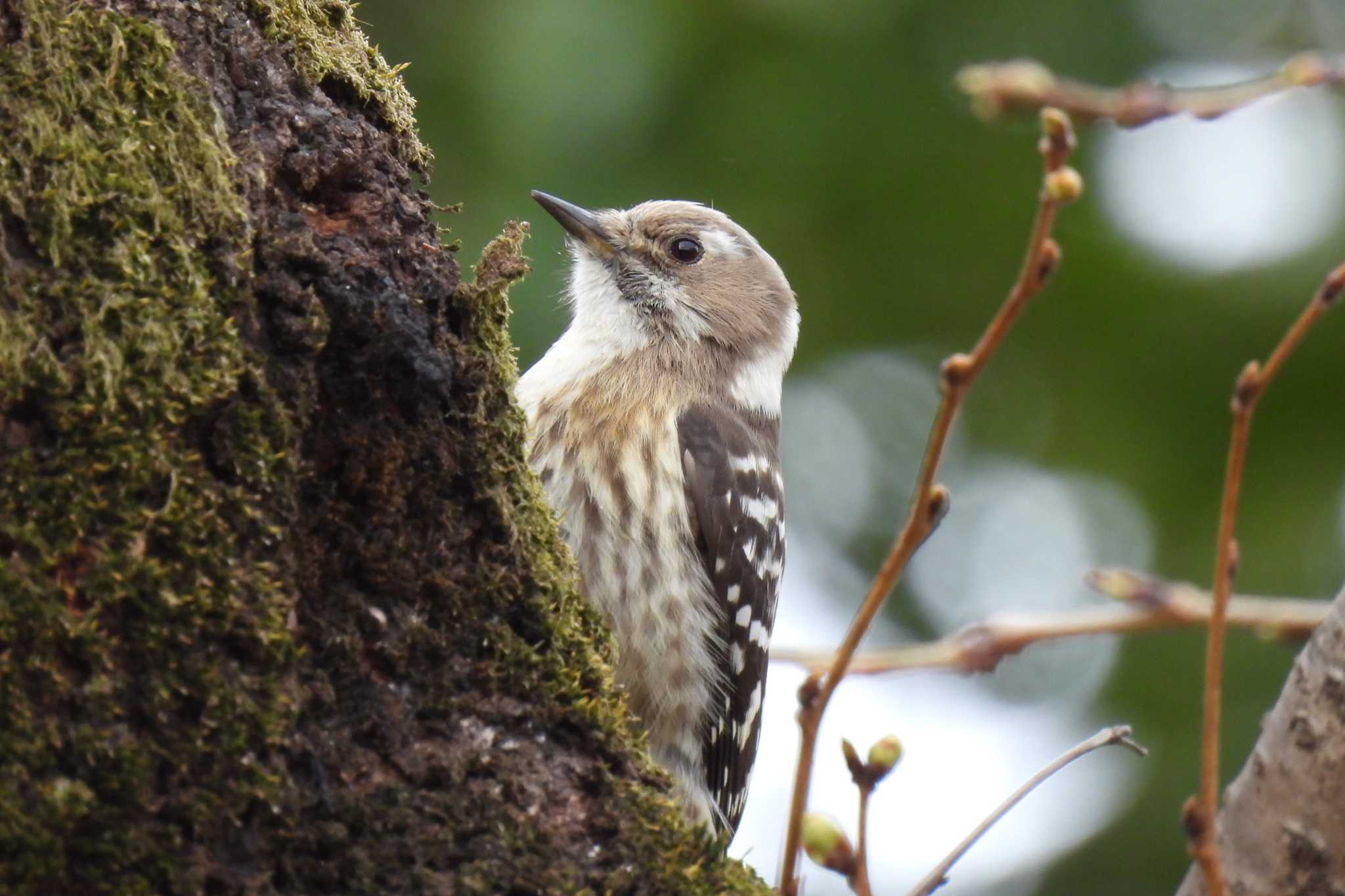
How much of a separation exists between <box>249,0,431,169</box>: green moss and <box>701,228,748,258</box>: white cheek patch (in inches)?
88.6

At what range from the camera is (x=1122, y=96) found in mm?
2084

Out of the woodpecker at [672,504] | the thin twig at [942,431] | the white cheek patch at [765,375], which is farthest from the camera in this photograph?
the white cheek patch at [765,375]

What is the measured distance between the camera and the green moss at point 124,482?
182 centimetres

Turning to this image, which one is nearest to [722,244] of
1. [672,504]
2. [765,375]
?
[765,375]

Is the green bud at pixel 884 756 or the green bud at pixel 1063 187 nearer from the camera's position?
the green bud at pixel 1063 187

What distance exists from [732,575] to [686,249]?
→ 133cm

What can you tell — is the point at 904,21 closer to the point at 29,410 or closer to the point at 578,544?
the point at 578,544

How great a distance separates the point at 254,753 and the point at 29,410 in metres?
0.50

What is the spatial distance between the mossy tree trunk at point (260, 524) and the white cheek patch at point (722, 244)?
99.5 inches

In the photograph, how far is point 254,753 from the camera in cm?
195

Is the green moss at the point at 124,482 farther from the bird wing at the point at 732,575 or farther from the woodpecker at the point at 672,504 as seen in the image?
the bird wing at the point at 732,575

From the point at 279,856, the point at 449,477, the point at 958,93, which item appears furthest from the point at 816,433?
the point at 279,856

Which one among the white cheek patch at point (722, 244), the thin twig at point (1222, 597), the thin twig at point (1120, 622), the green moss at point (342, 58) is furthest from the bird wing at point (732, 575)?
the thin twig at point (1222, 597)

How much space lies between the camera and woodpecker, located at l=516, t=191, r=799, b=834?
12.5ft
